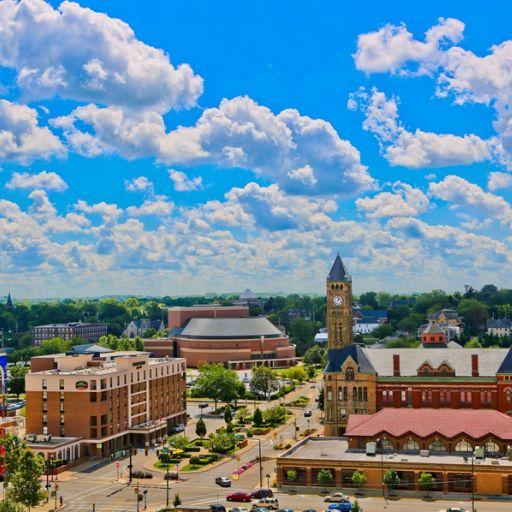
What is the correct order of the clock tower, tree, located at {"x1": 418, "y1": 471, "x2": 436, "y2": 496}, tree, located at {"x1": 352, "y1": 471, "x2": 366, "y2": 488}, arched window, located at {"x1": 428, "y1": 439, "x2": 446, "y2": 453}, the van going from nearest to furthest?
tree, located at {"x1": 418, "y1": 471, "x2": 436, "y2": 496}, tree, located at {"x1": 352, "y1": 471, "x2": 366, "y2": 488}, the van, arched window, located at {"x1": 428, "y1": 439, "x2": 446, "y2": 453}, the clock tower

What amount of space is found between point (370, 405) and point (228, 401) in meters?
47.1

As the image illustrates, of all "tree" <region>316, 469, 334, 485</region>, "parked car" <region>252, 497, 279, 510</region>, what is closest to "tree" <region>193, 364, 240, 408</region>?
"tree" <region>316, 469, 334, 485</region>

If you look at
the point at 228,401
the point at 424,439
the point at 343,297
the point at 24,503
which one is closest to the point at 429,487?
the point at 424,439

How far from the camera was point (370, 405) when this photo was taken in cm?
14938

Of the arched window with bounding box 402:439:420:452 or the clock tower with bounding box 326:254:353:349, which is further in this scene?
the clock tower with bounding box 326:254:353:349

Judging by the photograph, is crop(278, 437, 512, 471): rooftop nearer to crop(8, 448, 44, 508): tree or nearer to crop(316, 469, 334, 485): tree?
crop(316, 469, 334, 485): tree

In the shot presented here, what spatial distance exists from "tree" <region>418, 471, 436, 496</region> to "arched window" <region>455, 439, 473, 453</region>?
12182 millimetres

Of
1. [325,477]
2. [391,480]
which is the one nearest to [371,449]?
[391,480]

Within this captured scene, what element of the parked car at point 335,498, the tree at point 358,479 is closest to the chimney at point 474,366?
the tree at point 358,479

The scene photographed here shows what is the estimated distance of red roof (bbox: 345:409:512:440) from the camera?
118 meters

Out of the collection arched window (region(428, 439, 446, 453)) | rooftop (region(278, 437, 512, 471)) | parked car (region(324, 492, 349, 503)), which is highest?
arched window (region(428, 439, 446, 453))

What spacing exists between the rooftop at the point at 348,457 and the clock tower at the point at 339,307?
131 feet

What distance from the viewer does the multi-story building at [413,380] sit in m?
144

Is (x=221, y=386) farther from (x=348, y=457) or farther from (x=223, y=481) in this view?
(x=348, y=457)
